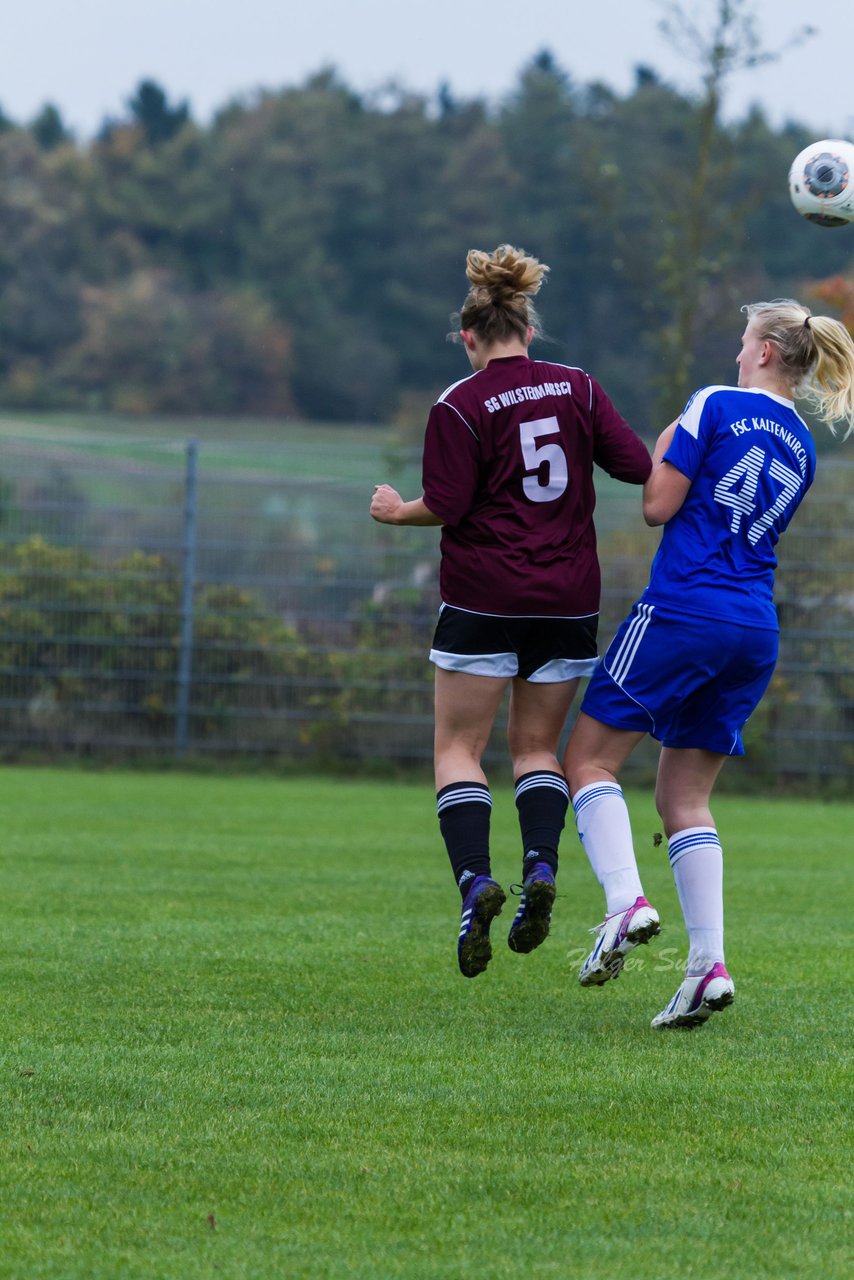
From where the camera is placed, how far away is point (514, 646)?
4898 mm

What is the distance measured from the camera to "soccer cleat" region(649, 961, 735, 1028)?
14.9 ft

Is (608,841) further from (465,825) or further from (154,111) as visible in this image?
(154,111)

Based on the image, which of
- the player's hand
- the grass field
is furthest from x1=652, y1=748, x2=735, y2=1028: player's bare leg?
the player's hand

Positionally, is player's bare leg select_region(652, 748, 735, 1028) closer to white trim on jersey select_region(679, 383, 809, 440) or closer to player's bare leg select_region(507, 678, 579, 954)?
player's bare leg select_region(507, 678, 579, 954)

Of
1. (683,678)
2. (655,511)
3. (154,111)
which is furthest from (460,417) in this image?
(154,111)

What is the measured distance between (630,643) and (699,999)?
0.97 meters

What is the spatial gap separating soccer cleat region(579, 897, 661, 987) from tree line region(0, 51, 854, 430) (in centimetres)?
5158

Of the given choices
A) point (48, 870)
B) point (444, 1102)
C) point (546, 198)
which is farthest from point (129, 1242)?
point (546, 198)

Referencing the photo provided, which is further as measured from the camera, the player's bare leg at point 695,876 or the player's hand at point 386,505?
the player's hand at point 386,505

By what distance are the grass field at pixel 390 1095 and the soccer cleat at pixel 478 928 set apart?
18 centimetres

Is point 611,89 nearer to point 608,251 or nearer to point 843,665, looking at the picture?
point 608,251

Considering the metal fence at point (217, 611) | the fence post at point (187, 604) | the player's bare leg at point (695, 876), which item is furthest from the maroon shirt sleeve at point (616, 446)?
the fence post at point (187, 604)

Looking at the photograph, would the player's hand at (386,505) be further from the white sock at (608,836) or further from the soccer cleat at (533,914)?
the soccer cleat at (533,914)

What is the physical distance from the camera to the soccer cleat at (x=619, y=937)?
176 inches
